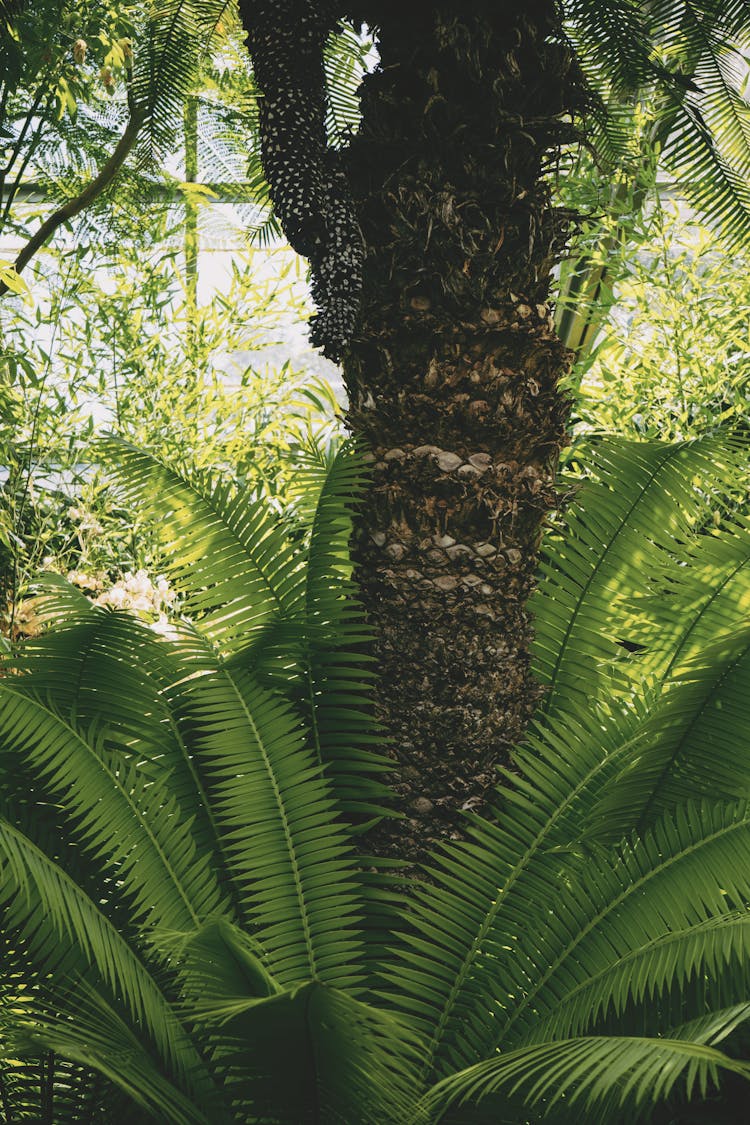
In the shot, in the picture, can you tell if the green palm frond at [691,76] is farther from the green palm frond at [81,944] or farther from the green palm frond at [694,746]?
the green palm frond at [81,944]

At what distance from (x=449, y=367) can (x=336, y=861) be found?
89 centimetres

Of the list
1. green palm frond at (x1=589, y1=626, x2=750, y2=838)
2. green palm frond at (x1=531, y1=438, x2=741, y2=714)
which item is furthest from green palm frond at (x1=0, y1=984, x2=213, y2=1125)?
green palm frond at (x1=531, y1=438, x2=741, y2=714)

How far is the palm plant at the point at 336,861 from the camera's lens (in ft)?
4.08

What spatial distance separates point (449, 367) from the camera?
1919mm

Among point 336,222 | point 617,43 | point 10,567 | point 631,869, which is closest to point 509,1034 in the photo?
point 631,869

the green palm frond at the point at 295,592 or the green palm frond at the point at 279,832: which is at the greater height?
the green palm frond at the point at 295,592

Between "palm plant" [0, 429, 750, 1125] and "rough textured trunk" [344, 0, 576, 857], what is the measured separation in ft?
0.31

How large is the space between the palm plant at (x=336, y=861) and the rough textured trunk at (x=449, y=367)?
0.31ft

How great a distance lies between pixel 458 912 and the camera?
64.6 inches

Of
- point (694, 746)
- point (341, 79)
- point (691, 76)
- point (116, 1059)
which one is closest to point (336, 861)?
point (116, 1059)

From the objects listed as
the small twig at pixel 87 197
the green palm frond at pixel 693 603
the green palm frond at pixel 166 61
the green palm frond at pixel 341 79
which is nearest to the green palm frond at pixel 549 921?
the green palm frond at pixel 693 603

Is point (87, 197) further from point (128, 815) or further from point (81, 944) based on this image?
point (81, 944)

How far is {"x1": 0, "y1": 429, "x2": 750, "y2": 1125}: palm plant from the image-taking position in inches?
49.0

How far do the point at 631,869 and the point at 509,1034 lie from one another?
30 centimetres
